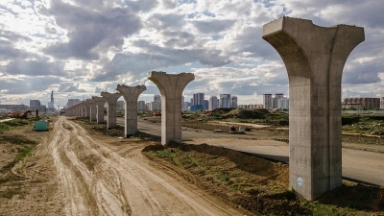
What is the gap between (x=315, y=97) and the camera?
10.3m

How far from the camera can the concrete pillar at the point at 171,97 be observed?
2539 centimetres

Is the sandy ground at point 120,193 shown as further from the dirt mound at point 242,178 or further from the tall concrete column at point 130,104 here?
the tall concrete column at point 130,104

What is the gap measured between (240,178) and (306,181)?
372 centimetres

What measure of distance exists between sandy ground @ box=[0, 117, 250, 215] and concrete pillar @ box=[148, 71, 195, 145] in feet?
23.0

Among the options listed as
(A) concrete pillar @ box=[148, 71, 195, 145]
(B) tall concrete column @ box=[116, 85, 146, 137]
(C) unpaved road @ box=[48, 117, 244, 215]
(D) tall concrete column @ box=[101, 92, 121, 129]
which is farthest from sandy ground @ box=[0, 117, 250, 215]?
(D) tall concrete column @ box=[101, 92, 121, 129]

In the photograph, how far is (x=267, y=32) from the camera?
33.0 ft

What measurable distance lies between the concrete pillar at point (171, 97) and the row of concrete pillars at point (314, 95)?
50.9 ft

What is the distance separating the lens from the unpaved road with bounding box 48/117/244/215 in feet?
33.9

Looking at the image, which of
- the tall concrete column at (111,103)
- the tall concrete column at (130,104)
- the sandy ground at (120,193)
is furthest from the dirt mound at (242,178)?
the tall concrete column at (111,103)

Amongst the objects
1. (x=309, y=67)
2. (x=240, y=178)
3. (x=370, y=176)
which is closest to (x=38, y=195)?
(x=240, y=178)

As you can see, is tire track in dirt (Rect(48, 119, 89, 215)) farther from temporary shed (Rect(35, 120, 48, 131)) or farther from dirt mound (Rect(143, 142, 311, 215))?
temporary shed (Rect(35, 120, 48, 131))

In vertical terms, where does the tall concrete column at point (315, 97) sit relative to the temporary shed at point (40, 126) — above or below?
above

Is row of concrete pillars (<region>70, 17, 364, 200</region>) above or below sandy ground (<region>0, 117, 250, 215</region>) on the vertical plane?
above

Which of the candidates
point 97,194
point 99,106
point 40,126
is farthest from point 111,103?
point 97,194
